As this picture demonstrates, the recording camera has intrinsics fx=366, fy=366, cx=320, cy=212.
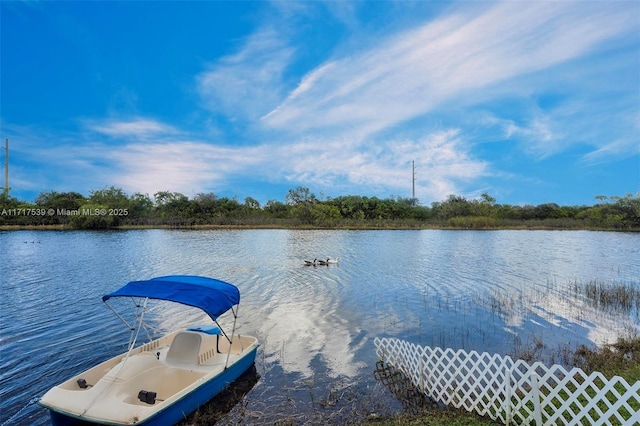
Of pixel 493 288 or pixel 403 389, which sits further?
pixel 493 288

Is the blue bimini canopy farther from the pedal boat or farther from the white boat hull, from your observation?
the white boat hull

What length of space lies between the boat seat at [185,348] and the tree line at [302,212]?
6536 cm

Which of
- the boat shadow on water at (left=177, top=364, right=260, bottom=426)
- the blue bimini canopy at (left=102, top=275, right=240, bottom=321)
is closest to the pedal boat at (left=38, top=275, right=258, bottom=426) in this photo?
the blue bimini canopy at (left=102, top=275, right=240, bottom=321)

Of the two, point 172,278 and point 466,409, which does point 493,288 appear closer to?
point 466,409

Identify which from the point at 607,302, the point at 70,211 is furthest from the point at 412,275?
the point at 70,211

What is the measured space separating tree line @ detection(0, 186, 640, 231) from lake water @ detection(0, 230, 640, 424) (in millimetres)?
45629

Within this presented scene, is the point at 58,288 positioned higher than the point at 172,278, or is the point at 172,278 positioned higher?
the point at 172,278

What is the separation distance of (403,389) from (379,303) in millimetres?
8781

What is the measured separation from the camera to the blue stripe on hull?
6242 millimetres

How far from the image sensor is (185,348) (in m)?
8.68

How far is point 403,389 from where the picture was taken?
27.0 feet

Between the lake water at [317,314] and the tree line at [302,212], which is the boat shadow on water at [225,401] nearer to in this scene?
the lake water at [317,314]

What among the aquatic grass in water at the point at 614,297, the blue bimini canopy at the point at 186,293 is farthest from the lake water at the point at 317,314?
the blue bimini canopy at the point at 186,293

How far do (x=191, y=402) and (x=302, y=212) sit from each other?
7341 cm
